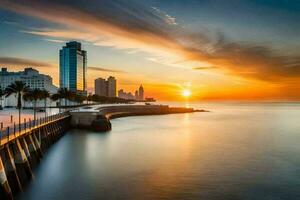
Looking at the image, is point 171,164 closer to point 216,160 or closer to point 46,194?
point 216,160

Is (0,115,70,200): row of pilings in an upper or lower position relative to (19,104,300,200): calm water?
upper

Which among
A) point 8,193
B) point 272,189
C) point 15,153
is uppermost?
point 15,153

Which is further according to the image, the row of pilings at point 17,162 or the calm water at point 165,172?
the calm water at point 165,172

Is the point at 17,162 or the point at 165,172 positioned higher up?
the point at 17,162

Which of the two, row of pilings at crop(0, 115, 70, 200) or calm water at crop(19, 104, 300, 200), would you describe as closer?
row of pilings at crop(0, 115, 70, 200)

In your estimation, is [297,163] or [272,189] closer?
[272,189]

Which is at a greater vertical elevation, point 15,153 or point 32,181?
point 15,153

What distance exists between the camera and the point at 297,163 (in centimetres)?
4597

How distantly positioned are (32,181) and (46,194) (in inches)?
168

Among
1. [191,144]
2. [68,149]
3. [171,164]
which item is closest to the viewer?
[171,164]

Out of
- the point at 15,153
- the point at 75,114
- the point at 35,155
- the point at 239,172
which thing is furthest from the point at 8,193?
the point at 75,114

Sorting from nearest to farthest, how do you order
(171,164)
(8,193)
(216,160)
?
1. (8,193)
2. (171,164)
3. (216,160)

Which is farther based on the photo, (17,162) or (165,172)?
(165,172)

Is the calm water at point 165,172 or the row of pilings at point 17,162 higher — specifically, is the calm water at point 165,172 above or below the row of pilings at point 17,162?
below
